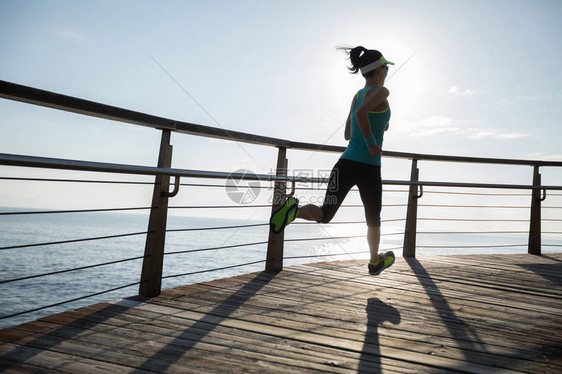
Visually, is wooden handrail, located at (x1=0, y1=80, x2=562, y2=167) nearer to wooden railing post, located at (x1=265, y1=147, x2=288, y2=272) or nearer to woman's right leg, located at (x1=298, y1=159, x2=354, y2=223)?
wooden railing post, located at (x1=265, y1=147, x2=288, y2=272)

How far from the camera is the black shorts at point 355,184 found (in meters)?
2.78

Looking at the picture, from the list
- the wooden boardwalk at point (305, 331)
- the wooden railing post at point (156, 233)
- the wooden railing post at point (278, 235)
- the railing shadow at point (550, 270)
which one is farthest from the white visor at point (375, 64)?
the railing shadow at point (550, 270)

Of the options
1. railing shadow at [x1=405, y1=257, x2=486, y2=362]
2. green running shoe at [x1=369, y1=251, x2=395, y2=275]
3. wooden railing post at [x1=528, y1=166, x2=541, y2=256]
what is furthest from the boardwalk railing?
railing shadow at [x1=405, y1=257, x2=486, y2=362]

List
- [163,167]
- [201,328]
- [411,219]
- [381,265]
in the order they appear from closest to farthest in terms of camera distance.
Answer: [201,328] → [163,167] → [381,265] → [411,219]

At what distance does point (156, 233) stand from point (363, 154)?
1.45 meters

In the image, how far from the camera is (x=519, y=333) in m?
2.10

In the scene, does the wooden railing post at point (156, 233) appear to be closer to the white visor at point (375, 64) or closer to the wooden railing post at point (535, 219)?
the white visor at point (375, 64)

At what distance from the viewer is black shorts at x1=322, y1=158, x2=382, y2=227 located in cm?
278

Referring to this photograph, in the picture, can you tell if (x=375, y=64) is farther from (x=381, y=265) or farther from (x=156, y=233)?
(x=156, y=233)

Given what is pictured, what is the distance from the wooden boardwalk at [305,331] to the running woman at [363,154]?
1.74 ft

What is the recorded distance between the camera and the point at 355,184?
9.34 feet

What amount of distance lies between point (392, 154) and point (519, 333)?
6.93 ft

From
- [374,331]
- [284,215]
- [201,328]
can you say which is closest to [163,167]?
[284,215]

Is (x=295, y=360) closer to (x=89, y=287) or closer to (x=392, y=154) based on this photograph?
(x=392, y=154)
